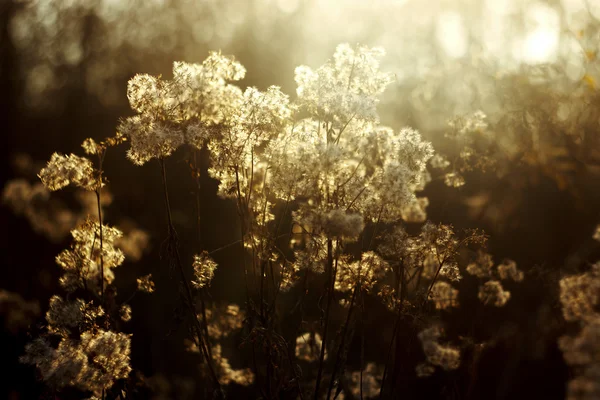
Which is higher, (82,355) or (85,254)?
(85,254)

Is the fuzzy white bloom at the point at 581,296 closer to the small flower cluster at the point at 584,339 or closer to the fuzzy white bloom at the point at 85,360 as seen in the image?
the small flower cluster at the point at 584,339

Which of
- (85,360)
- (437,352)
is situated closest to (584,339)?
(85,360)

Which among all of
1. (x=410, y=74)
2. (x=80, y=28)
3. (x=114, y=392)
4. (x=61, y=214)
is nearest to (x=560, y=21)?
(x=410, y=74)

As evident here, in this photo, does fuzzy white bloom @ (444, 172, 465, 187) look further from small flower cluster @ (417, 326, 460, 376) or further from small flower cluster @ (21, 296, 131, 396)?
small flower cluster @ (21, 296, 131, 396)

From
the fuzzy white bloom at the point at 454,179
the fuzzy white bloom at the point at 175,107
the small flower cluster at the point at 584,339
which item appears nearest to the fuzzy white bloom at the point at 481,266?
the fuzzy white bloom at the point at 454,179

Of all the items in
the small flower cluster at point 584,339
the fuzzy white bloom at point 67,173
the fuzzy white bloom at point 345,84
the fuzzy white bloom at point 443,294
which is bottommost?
the small flower cluster at point 584,339

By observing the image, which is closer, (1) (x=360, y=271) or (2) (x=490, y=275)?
(1) (x=360, y=271)

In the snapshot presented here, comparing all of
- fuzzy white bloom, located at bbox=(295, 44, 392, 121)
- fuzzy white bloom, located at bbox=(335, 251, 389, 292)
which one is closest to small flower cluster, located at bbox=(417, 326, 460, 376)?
fuzzy white bloom, located at bbox=(335, 251, 389, 292)

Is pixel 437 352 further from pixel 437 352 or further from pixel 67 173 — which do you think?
pixel 67 173

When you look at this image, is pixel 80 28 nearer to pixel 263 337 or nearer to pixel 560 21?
pixel 560 21
